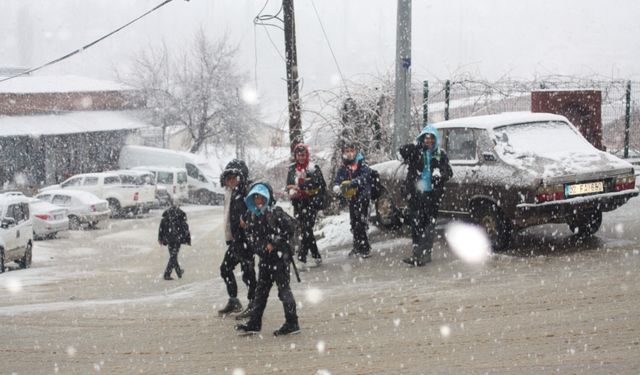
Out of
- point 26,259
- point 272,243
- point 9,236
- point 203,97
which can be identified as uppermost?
point 203,97

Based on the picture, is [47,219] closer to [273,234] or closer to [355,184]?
[355,184]

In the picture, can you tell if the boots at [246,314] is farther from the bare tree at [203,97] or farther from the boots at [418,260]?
the bare tree at [203,97]

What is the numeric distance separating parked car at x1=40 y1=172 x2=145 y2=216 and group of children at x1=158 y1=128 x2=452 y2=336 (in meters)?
24.0

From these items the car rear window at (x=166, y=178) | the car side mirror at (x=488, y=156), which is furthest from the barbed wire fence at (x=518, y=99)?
the car rear window at (x=166, y=178)

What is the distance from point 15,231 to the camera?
63.9 ft

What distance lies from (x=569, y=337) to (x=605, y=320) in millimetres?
604

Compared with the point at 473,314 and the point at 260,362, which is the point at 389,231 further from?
the point at 260,362

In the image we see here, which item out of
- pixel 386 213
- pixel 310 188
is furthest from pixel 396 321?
pixel 386 213

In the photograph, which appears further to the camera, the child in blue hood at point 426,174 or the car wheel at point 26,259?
the car wheel at point 26,259

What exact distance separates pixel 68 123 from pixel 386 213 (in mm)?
37861

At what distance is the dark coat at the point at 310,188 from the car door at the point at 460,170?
171 centimetres

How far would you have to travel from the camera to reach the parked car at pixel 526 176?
10461mm

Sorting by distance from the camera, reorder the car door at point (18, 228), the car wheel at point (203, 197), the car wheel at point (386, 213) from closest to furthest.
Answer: the car wheel at point (386, 213)
the car door at point (18, 228)
the car wheel at point (203, 197)

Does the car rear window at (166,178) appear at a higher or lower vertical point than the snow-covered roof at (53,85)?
lower
